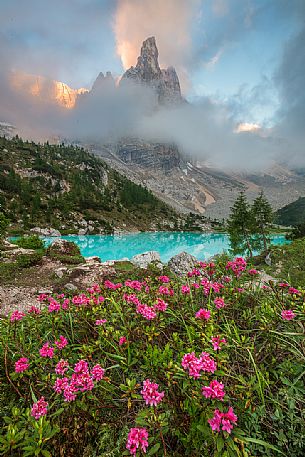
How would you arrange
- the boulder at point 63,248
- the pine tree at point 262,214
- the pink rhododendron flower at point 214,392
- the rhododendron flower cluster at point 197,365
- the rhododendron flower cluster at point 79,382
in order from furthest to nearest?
the pine tree at point 262,214 < the boulder at point 63,248 < the rhododendron flower cluster at point 79,382 < the rhododendron flower cluster at point 197,365 < the pink rhododendron flower at point 214,392

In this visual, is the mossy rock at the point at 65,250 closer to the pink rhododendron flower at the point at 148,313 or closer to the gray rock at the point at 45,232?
the pink rhododendron flower at the point at 148,313

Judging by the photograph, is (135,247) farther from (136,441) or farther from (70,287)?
(136,441)

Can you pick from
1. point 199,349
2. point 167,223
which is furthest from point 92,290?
point 167,223

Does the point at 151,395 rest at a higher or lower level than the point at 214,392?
lower

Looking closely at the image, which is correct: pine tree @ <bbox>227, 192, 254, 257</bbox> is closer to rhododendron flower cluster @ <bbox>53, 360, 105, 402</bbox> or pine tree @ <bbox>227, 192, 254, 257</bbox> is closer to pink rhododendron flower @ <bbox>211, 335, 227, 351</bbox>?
pink rhododendron flower @ <bbox>211, 335, 227, 351</bbox>

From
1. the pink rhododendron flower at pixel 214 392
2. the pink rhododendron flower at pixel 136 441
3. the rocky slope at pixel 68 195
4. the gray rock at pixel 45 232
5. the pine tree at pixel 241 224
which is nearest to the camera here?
the pink rhododendron flower at pixel 136 441

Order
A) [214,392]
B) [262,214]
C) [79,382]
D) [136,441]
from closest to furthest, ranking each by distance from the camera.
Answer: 1. [136,441]
2. [214,392]
3. [79,382]
4. [262,214]

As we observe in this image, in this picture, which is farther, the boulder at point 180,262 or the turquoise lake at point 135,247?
the turquoise lake at point 135,247

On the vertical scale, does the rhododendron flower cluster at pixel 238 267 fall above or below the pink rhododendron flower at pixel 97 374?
above

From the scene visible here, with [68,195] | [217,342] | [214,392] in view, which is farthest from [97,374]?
[68,195]

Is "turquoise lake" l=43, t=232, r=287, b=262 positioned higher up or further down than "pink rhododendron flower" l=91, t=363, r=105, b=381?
further down

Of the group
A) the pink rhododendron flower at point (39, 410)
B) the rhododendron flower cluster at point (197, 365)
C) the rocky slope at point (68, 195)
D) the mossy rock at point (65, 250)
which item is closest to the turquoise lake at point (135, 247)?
the mossy rock at point (65, 250)

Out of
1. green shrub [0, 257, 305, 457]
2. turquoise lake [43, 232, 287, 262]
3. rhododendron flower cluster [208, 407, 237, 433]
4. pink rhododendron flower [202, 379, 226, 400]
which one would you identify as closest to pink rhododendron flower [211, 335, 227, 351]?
green shrub [0, 257, 305, 457]

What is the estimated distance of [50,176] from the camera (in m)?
106
